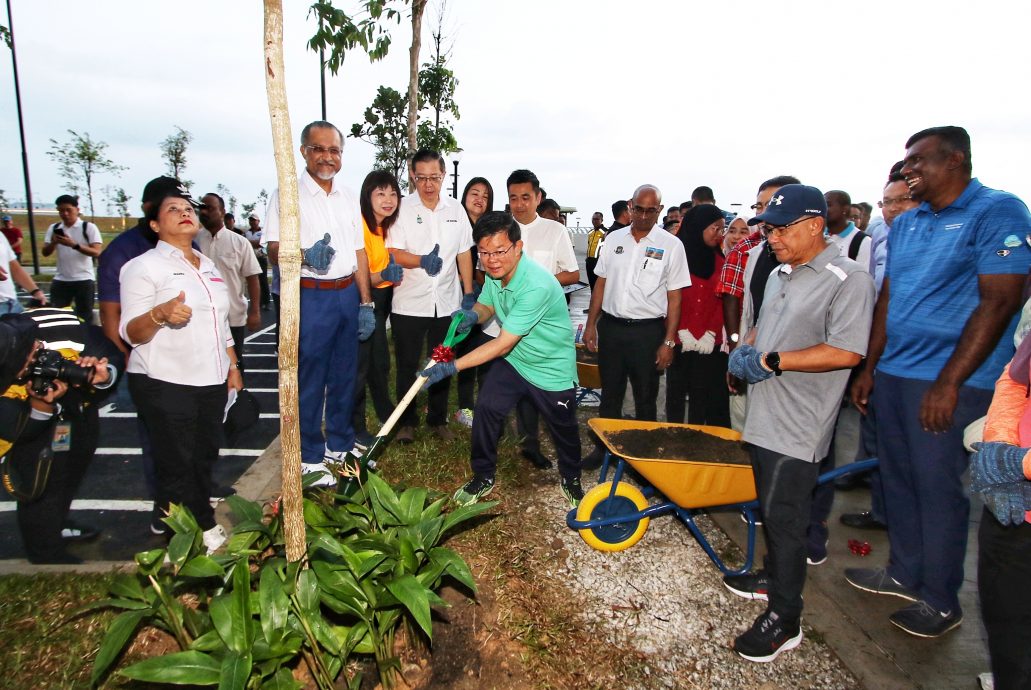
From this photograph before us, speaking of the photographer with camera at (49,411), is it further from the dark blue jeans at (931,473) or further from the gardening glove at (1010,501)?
the dark blue jeans at (931,473)

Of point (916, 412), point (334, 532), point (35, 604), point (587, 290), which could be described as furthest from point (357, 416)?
point (587, 290)

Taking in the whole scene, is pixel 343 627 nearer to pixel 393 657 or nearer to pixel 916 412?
pixel 393 657

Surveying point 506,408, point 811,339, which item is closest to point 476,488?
point 506,408

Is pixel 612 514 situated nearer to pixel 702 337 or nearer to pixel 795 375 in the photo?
pixel 795 375

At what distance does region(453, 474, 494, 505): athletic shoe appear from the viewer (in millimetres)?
3830

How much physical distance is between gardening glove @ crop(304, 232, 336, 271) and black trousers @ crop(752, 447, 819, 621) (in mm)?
2683

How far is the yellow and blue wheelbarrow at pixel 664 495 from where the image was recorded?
308cm

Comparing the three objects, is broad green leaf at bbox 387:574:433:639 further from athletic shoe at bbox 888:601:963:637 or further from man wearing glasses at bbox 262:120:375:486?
athletic shoe at bbox 888:601:963:637

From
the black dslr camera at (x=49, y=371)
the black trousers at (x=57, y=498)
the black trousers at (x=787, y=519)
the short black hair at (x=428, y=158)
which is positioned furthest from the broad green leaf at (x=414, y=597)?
the short black hair at (x=428, y=158)

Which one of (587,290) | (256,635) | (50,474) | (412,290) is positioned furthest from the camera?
(587,290)

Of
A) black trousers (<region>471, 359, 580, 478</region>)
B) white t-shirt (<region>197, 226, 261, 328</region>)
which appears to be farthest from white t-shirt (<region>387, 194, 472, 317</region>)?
white t-shirt (<region>197, 226, 261, 328</region>)

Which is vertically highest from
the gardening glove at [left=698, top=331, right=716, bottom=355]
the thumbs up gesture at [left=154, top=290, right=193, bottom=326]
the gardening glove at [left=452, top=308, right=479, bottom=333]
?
the thumbs up gesture at [left=154, top=290, right=193, bottom=326]

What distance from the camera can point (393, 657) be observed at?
240 centimetres

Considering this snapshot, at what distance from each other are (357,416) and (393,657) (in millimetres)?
2726
